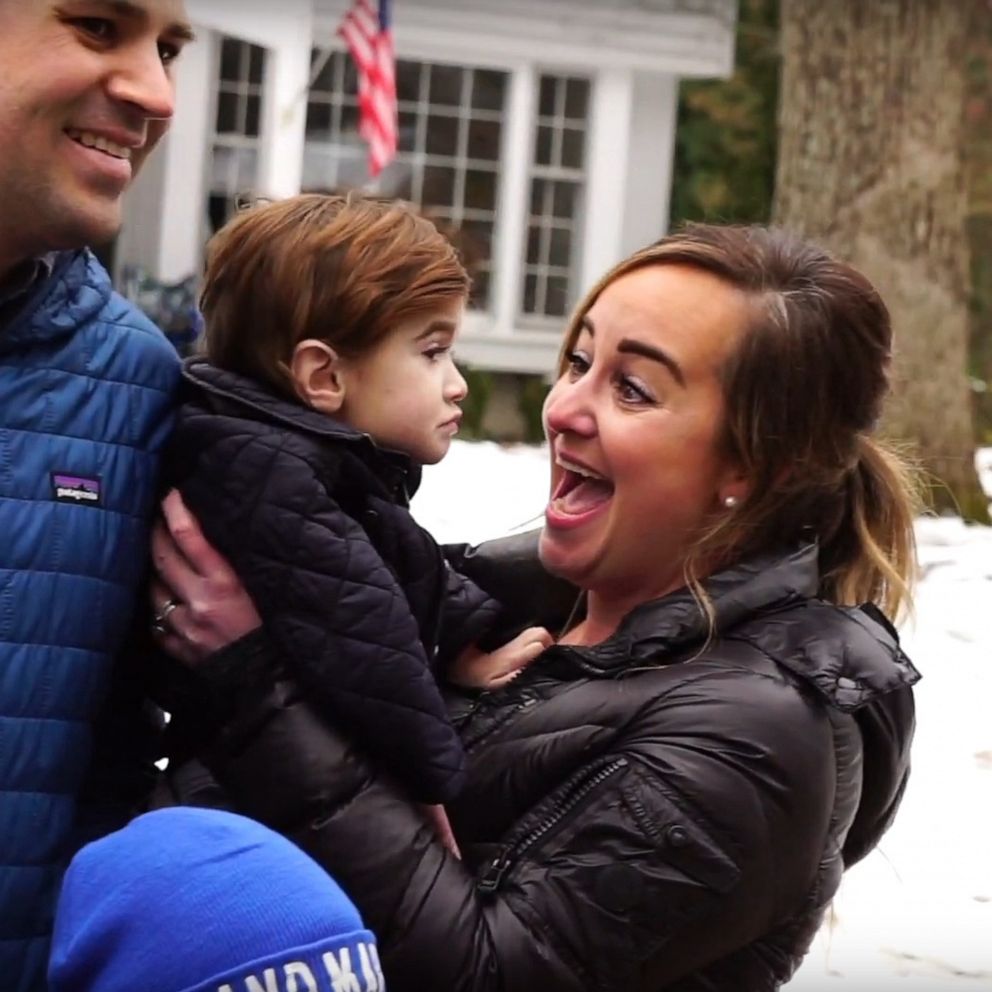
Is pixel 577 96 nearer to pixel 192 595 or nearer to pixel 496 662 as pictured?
pixel 496 662

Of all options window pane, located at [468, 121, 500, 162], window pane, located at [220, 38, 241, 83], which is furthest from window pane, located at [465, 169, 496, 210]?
window pane, located at [220, 38, 241, 83]

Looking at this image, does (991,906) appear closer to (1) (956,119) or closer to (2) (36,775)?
(2) (36,775)

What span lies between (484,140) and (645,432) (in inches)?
679

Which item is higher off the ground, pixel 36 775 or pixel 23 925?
pixel 36 775

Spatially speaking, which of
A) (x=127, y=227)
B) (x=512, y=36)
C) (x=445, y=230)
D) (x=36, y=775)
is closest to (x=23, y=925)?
(x=36, y=775)

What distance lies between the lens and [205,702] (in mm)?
2734

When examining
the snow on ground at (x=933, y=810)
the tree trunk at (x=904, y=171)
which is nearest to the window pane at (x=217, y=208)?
the snow on ground at (x=933, y=810)

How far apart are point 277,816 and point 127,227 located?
15.2 metres

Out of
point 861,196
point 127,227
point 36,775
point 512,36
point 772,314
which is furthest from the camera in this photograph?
point 512,36

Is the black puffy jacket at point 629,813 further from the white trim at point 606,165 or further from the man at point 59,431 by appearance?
the white trim at point 606,165

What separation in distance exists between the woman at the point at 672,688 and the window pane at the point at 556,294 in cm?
1703

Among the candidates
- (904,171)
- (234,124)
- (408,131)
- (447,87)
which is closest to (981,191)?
(447,87)

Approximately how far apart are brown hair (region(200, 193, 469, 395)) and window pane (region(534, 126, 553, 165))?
1722 centimetres

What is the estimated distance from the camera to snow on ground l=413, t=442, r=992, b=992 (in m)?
5.80
